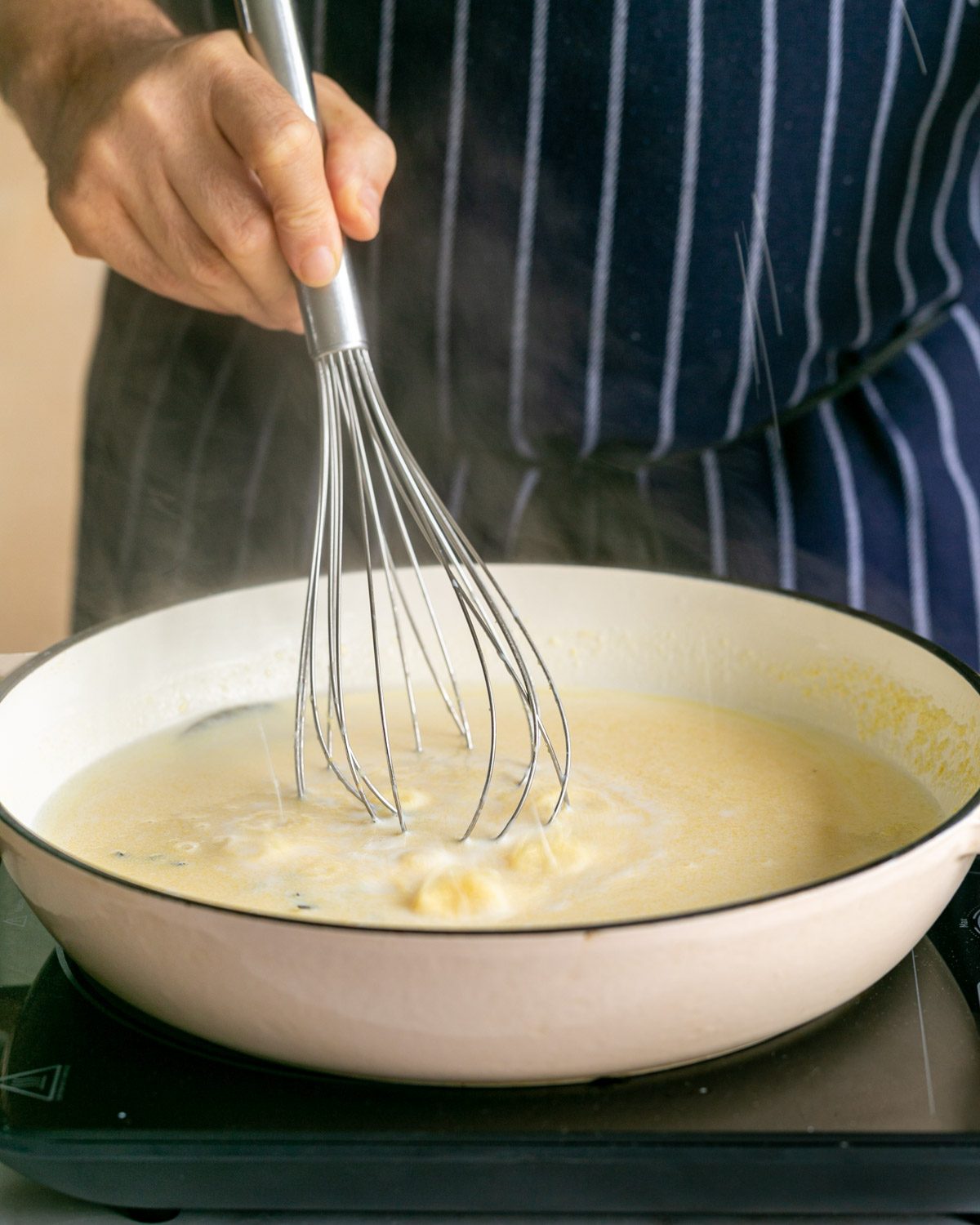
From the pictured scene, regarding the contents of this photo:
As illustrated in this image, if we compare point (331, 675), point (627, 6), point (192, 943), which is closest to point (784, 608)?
point (331, 675)

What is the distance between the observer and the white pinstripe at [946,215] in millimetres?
992

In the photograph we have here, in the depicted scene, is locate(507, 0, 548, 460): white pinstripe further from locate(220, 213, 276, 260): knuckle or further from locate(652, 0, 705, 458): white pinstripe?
locate(220, 213, 276, 260): knuckle

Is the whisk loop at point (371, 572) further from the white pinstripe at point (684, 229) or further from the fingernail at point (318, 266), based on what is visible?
the white pinstripe at point (684, 229)

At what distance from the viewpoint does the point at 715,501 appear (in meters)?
1.11

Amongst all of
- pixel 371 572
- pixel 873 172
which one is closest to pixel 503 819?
pixel 371 572

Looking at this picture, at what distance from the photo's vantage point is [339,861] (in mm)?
709

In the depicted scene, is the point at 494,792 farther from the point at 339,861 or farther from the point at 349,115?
the point at 349,115

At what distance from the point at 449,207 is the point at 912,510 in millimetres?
466

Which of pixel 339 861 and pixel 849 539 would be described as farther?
pixel 849 539

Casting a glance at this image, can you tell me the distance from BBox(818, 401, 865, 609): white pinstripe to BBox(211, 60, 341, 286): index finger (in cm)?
52

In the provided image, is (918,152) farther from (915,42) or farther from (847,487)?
(847,487)

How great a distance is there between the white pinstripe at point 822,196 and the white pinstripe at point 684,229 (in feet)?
0.32

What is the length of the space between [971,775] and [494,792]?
282mm

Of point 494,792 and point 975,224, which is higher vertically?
point 975,224
